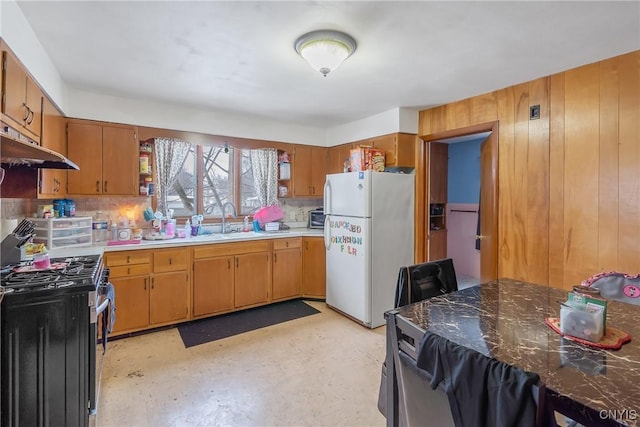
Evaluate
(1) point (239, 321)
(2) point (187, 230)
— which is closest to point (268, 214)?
(2) point (187, 230)

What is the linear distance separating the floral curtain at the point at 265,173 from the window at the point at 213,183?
10 cm

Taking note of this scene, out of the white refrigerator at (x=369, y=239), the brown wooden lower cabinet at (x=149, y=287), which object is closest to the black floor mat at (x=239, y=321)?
the brown wooden lower cabinet at (x=149, y=287)

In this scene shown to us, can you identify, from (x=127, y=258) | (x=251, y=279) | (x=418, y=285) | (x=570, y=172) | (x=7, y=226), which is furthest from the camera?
(x=251, y=279)

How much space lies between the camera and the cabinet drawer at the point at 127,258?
9.44ft

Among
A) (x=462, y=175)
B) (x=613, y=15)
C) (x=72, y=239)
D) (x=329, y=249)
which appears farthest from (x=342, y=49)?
(x=462, y=175)

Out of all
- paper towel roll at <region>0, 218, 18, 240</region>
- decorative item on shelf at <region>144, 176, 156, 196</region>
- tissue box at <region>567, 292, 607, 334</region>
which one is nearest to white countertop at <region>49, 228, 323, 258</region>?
paper towel roll at <region>0, 218, 18, 240</region>

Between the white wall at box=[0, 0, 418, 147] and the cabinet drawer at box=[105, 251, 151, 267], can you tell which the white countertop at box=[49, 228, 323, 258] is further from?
the white wall at box=[0, 0, 418, 147]

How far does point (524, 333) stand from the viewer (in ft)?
4.02

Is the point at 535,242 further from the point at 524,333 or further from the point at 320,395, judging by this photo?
the point at 320,395

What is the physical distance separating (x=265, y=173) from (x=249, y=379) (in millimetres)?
2650

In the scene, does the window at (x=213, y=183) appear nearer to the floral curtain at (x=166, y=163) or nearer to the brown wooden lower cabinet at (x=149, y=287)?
the floral curtain at (x=166, y=163)

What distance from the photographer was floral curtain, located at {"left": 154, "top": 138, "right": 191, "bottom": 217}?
138 inches

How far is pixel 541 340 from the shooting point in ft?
3.81

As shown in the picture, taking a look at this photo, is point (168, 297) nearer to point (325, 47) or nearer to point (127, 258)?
point (127, 258)
